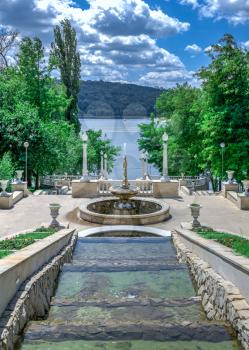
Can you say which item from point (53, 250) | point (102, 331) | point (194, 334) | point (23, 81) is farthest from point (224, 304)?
point (23, 81)

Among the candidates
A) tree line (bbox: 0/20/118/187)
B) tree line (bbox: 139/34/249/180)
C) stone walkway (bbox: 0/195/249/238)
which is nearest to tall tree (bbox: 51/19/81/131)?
tree line (bbox: 0/20/118/187)

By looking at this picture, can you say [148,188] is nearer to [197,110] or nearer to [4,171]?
[4,171]

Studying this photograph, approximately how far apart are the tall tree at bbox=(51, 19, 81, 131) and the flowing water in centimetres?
3108

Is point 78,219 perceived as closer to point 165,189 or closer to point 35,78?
point 165,189

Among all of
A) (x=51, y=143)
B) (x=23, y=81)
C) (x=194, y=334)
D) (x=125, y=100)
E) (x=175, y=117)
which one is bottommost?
(x=194, y=334)

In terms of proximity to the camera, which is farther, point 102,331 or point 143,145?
point 143,145

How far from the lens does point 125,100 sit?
71.1 meters

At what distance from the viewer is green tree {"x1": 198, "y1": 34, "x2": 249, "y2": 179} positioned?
23.1m

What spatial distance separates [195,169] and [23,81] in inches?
609

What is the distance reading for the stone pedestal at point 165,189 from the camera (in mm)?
21078

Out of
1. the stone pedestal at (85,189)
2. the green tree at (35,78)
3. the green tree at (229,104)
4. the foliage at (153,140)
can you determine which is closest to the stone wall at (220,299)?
the stone pedestal at (85,189)

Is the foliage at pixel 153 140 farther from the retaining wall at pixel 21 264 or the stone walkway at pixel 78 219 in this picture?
the retaining wall at pixel 21 264

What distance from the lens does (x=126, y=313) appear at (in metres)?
6.70

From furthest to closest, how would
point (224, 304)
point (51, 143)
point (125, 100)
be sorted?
point (125, 100) → point (51, 143) → point (224, 304)
